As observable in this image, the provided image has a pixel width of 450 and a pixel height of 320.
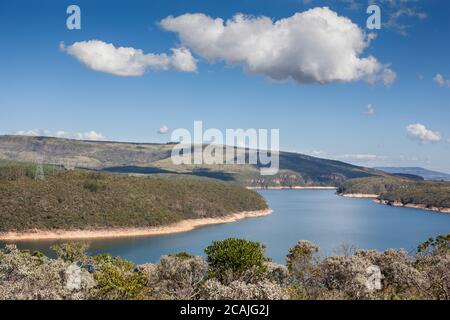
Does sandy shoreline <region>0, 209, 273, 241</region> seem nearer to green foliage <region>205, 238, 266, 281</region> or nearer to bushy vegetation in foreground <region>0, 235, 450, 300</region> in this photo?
bushy vegetation in foreground <region>0, 235, 450, 300</region>

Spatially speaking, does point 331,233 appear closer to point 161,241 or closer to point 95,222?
point 161,241

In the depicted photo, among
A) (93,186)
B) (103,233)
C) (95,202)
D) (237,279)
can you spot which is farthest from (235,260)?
(93,186)

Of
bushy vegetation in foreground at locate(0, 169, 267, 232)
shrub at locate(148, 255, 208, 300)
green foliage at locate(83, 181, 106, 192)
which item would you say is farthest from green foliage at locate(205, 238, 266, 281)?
green foliage at locate(83, 181, 106, 192)

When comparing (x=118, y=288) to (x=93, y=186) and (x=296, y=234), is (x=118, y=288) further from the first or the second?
(x=93, y=186)

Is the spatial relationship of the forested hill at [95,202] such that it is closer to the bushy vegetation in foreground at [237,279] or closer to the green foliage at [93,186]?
the green foliage at [93,186]

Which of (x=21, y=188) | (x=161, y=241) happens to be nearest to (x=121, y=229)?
(x=161, y=241)

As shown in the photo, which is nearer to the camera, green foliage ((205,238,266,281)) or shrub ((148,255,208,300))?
shrub ((148,255,208,300))
